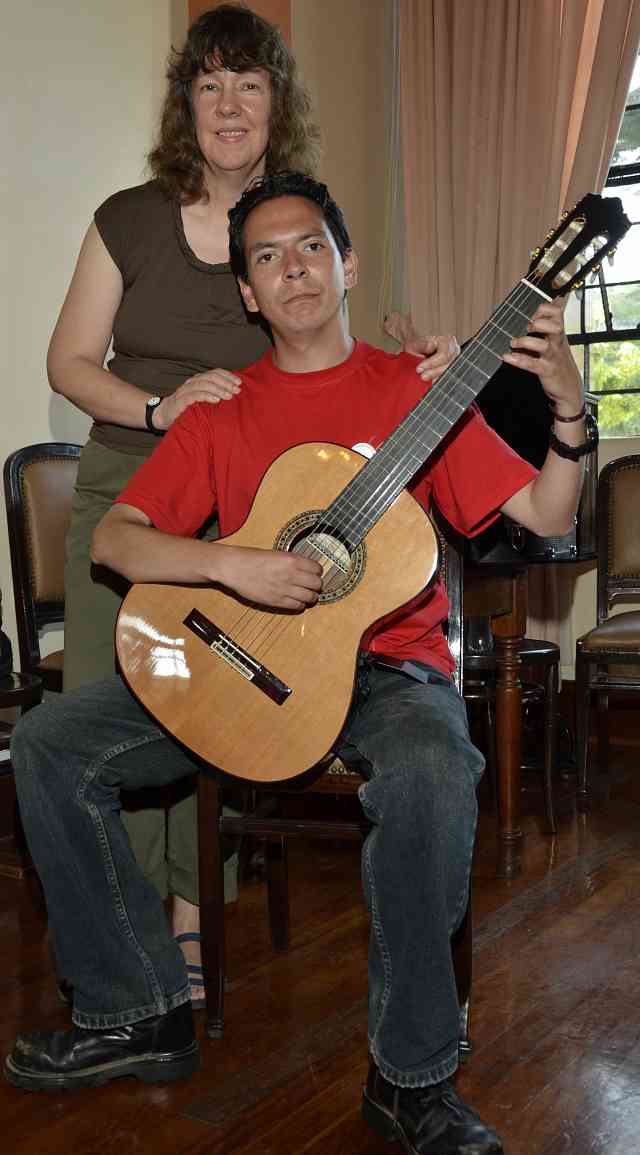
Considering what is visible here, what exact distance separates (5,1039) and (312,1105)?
0.57 metres

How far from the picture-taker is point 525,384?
119 inches

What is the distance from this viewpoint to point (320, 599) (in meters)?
1.69

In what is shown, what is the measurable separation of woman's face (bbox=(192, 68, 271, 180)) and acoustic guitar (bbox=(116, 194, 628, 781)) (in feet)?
2.09

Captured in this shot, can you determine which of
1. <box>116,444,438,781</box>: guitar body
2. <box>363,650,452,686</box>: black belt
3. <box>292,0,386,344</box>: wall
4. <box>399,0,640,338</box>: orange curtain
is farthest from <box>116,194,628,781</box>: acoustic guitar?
<box>292,0,386,344</box>: wall

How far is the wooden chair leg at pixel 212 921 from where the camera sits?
6.40 feet

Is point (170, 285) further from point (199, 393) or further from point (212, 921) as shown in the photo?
point (212, 921)

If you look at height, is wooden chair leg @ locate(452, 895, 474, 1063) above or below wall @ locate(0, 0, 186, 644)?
below

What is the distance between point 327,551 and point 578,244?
1.79 feet

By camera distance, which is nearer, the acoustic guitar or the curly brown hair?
the acoustic guitar

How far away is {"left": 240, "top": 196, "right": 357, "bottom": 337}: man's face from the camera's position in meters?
1.87

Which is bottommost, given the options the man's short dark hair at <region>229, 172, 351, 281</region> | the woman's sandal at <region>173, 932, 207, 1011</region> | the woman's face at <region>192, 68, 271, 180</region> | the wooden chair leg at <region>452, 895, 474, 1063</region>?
the woman's sandal at <region>173, 932, 207, 1011</region>

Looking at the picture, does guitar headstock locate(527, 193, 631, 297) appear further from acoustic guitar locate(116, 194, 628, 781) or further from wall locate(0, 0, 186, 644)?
wall locate(0, 0, 186, 644)

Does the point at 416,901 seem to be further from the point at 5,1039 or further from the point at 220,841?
the point at 5,1039

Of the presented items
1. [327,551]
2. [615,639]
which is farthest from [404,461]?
[615,639]
